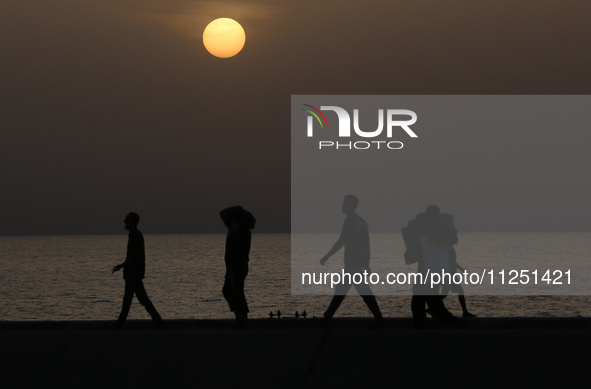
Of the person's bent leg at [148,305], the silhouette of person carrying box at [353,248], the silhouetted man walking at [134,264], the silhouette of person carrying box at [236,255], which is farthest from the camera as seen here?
the silhouetted man walking at [134,264]

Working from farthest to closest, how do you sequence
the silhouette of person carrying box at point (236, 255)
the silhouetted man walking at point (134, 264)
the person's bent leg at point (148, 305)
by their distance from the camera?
the silhouetted man walking at point (134, 264) < the silhouette of person carrying box at point (236, 255) < the person's bent leg at point (148, 305)

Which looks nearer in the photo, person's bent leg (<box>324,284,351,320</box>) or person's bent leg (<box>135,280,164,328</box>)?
person's bent leg (<box>324,284,351,320</box>)

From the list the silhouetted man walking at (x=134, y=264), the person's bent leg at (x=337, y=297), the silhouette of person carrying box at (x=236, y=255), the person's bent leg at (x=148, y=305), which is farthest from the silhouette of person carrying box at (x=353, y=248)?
the silhouetted man walking at (x=134, y=264)

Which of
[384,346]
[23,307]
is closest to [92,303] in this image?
[23,307]

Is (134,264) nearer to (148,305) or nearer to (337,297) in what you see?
(148,305)

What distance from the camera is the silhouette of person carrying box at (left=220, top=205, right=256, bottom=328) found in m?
9.65

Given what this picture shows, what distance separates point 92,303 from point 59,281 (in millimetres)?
28194

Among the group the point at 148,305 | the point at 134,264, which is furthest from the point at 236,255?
the point at 134,264

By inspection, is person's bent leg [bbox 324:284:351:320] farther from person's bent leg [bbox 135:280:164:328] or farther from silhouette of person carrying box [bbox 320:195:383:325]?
person's bent leg [bbox 135:280:164:328]

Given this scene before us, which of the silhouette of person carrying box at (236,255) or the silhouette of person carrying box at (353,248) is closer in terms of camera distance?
the silhouette of person carrying box at (353,248)

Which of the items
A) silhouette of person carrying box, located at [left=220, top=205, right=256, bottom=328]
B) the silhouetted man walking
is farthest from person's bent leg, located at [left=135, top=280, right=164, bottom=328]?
silhouette of person carrying box, located at [left=220, top=205, right=256, bottom=328]

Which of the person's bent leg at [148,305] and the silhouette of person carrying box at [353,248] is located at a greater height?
the silhouette of person carrying box at [353,248]

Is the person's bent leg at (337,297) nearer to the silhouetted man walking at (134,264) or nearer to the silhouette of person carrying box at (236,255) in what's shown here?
the silhouette of person carrying box at (236,255)

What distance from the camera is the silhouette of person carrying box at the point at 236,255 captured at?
965 cm
